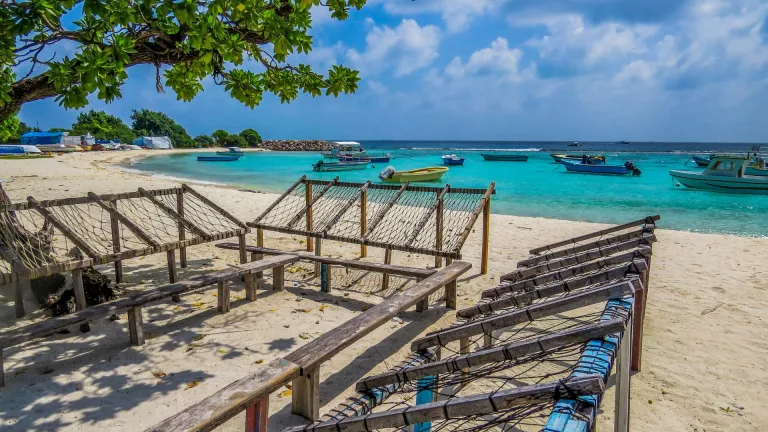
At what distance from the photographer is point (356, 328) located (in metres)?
3.42

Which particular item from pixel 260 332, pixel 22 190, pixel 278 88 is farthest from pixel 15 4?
pixel 22 190

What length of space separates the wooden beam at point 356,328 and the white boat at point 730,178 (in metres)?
22.4

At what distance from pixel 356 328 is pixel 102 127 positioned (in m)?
71.7

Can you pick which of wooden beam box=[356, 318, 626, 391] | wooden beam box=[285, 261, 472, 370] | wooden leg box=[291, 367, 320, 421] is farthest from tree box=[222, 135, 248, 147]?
wooden beam box=[356, 318, 626, 391]

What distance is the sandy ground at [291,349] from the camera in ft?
11.0

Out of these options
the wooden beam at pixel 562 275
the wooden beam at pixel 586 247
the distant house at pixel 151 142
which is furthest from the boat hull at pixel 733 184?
the distant house at pixel 151 142

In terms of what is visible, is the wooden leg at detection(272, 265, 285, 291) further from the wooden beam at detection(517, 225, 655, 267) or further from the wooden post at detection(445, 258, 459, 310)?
the wooden beam at detection(517, 225, 655, 267)

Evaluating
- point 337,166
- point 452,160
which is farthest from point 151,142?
point 452,160

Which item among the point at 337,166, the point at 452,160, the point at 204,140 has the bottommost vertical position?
the point at 337,166

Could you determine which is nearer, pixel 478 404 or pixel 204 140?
pixel 478 404

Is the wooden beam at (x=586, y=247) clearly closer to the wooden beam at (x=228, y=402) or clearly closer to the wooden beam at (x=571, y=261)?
the wooden beam at (x=571, y=261)

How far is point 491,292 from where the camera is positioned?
3.46 metres

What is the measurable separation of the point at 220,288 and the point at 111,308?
1286 mm

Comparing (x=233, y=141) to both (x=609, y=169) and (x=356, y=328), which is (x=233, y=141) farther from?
(x=356, y=328)
